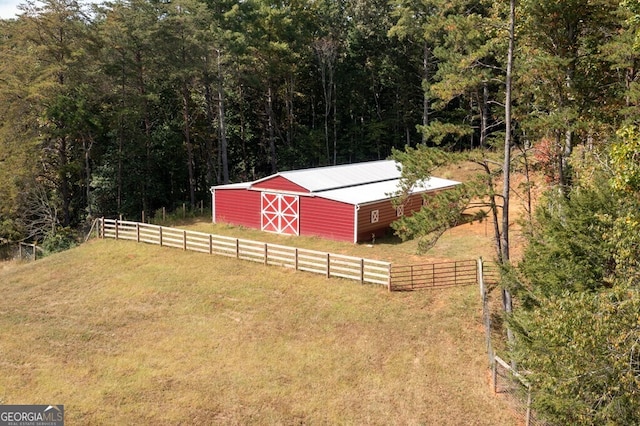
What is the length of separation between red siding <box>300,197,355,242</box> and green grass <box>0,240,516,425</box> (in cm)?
570

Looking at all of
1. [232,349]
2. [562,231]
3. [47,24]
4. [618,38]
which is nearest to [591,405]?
[562,231]

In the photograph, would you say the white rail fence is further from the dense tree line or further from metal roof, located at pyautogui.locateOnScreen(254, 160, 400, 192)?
the dense tree line

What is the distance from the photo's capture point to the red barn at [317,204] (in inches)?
989

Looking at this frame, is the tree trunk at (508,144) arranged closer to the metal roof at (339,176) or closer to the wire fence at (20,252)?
the metal roof at (339,176)

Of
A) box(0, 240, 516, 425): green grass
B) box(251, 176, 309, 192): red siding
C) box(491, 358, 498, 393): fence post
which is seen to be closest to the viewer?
box(0, 240, 516, 425): green grass

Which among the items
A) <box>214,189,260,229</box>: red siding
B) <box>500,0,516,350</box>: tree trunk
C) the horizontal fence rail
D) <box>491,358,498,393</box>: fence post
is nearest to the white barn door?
<box>214,189,260,229</box>: red siding

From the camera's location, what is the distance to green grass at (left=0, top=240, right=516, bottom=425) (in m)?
12.1

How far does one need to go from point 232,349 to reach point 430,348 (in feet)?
19.3

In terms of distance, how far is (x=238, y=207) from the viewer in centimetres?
2947

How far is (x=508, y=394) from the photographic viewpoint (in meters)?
12.5

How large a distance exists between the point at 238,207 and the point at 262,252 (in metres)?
8.26

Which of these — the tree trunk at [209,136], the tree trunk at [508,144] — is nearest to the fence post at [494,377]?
the tree trunk at [508,144]

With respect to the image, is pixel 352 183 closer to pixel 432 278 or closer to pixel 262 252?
pixel 262 252

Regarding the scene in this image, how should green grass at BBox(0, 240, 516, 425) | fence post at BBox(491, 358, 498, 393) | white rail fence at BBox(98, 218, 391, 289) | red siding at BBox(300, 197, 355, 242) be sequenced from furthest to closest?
1. red siding at BBox(300, 197, 355, 242)
2. white rail fence at BBox(98, 218, 391, 289)
3. fence post at BBox(491, 358, 498, 393)
4. green grass at BBox(0, 240, 516, 425)
